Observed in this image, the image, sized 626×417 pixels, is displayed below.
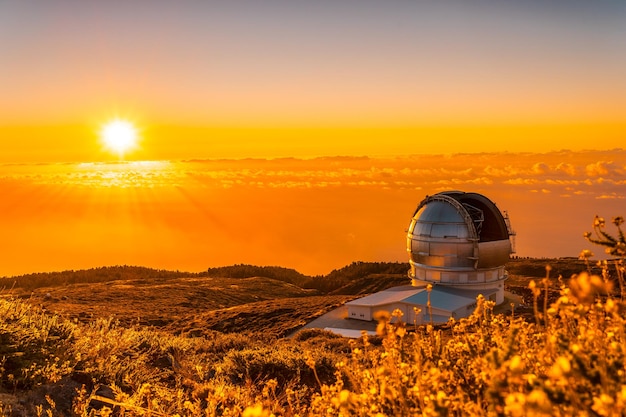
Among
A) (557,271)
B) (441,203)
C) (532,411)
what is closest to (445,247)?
(441,203)

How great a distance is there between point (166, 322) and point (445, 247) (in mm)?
16966

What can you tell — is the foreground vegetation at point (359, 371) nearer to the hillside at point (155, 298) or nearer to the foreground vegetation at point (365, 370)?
the foreground vegetation at point (365, 370)

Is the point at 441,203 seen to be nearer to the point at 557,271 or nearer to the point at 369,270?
the point at 557,271

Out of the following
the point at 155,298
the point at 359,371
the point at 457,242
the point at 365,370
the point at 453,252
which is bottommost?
the point at 155,298

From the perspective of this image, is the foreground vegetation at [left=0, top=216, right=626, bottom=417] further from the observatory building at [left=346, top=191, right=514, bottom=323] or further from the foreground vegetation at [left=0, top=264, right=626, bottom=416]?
the observatory building at [left=346, top=191, right=514, bottom=323]

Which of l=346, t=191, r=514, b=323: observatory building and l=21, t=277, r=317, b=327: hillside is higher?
l=346, t=191, r=514, b=323: observatory building

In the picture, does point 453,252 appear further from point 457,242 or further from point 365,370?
point 365,370

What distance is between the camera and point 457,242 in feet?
115

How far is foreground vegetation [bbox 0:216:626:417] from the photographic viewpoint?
332cm

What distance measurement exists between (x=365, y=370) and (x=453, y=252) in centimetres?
3077

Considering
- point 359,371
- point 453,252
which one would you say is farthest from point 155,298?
point 359,371

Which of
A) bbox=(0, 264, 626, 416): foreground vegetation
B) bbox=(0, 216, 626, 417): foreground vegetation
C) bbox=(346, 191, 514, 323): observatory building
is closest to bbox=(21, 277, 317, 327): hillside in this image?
bbox=(346, 191, 514, 323): observatory building

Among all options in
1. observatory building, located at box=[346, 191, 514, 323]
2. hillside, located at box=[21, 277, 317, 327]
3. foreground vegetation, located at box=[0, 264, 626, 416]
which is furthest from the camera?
observatory building, located at box=[346, 191, 514, 323]

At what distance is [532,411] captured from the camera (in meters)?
2.87
